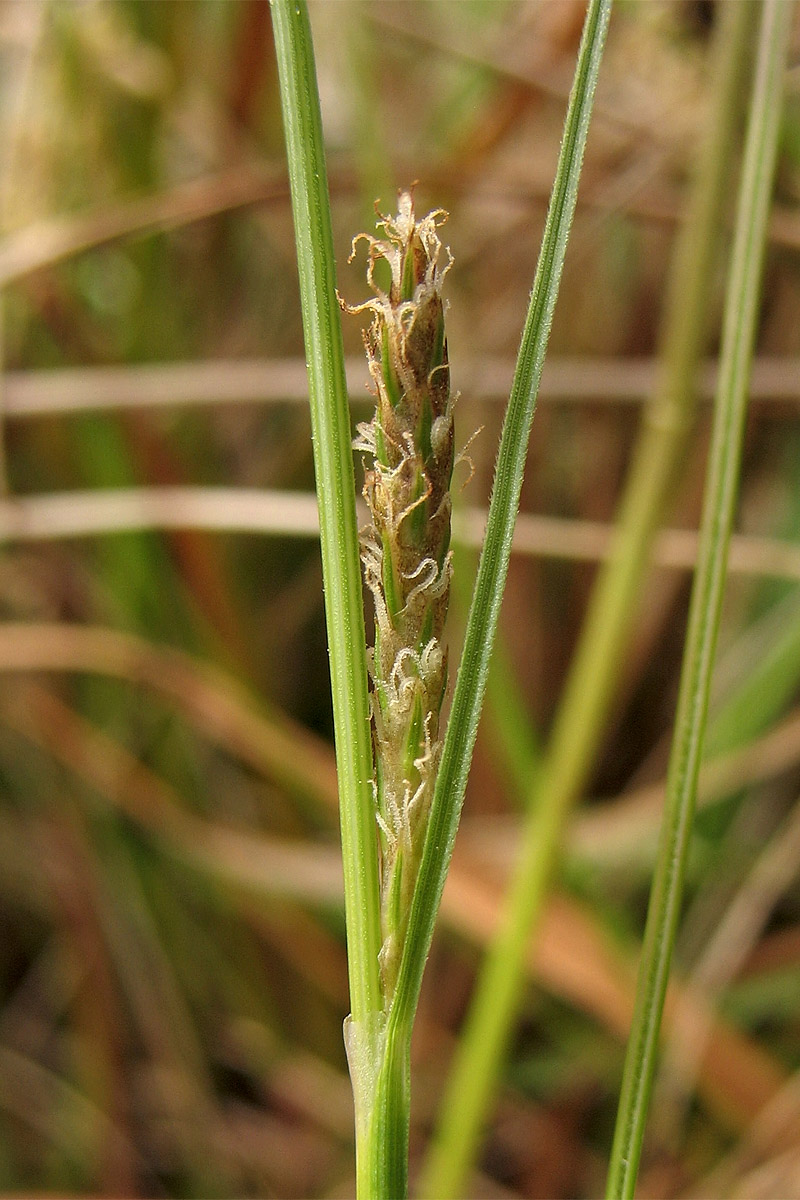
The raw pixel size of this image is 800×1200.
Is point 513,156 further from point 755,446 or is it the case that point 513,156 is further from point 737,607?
point 737,607

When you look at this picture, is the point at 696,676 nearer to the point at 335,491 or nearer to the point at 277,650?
the point at 335,491

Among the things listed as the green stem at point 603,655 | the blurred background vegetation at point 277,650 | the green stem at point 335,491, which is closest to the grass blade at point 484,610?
the green stem at point 335,491

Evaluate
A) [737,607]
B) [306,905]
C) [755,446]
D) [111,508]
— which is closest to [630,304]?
[755,446]

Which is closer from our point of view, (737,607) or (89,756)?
(89,756)

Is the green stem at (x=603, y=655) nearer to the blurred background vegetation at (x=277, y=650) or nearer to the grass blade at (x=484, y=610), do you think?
the blurred background vegetation at (x=277, y=650)

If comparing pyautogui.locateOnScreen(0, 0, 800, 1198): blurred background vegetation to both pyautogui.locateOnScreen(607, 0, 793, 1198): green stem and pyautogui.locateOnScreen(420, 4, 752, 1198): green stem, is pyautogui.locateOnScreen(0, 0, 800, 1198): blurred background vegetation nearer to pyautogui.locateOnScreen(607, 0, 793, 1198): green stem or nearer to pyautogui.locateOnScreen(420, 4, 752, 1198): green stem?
pyautogui.locateOnScreen(420, 4, 752, 1198): green stem

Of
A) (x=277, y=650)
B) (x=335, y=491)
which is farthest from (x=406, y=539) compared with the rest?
(x=277, y=650)

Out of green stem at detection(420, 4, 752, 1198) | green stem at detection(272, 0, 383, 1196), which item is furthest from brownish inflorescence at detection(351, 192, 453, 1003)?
green stem at detection(420, 4, 752, 1198)
